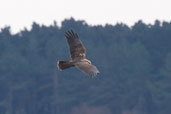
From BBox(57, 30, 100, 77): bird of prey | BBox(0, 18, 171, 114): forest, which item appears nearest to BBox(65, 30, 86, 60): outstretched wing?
BBox(57, 30, 100, 77): bird of prey

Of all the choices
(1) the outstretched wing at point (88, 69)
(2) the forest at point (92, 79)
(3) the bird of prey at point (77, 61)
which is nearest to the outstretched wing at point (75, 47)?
(3) the bird of prey at point (77, 61)

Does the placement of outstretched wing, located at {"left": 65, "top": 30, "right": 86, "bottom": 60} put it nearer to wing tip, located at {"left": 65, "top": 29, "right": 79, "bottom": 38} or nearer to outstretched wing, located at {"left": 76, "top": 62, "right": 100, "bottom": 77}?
wing tip, located at {"left": 65, "top": 29, "right": 79, "bottom": 38}

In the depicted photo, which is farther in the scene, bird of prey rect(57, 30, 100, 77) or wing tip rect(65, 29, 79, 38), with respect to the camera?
wing tip rect(65, 29, 79, 38)

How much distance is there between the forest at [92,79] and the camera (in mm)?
84375

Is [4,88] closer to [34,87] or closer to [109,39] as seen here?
[34,87]

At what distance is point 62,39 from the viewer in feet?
299

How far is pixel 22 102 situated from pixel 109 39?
1161 centimetres

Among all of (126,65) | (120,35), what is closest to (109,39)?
(120,35)

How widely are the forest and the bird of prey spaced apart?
5977 cm

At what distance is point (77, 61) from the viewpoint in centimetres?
2067

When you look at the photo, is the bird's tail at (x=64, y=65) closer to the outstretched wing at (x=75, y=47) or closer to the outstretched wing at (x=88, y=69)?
the outstretched wing at (x=88, y=69)

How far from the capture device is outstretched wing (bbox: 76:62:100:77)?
64.6 ft

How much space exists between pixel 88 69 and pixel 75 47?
159 cm

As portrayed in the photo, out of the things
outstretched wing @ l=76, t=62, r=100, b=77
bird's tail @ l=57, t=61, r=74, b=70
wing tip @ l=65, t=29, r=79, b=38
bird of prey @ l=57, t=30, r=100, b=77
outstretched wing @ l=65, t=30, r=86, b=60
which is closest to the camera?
outstretched wing @ l=76, t=62, r=100, b=77
